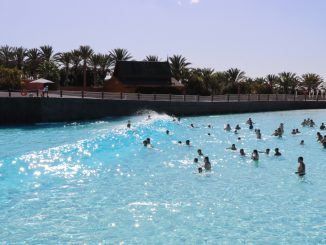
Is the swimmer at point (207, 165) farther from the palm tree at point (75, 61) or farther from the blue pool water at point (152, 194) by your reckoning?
the palm tree at point (75, 61)

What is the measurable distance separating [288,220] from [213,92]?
64.4m

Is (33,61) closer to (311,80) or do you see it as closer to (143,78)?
(143,78)

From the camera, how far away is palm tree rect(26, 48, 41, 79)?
250 feet

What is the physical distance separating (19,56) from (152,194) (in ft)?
219

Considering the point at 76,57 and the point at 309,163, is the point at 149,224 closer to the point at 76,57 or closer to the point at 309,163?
the point at 309,163

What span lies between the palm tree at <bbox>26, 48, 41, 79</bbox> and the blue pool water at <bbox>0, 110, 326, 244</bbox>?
49.0 m

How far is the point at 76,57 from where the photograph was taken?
77625 millimetres

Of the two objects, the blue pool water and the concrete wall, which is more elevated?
the concrete wall

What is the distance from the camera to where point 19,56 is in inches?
3024

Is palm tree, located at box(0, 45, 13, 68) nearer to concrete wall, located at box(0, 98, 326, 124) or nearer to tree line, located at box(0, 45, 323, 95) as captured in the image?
tree line, located at box(0, 45, 323, 95)

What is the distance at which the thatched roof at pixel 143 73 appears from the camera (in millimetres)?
62188

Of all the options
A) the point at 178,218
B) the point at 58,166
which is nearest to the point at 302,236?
the point at 178,218

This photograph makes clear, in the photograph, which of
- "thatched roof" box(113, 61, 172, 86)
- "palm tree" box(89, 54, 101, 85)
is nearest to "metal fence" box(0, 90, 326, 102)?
"thatched roof" box(113, 61, 172, 86)

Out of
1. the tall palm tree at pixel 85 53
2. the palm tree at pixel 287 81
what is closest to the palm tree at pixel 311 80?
the palm tree at pixel 287 81
